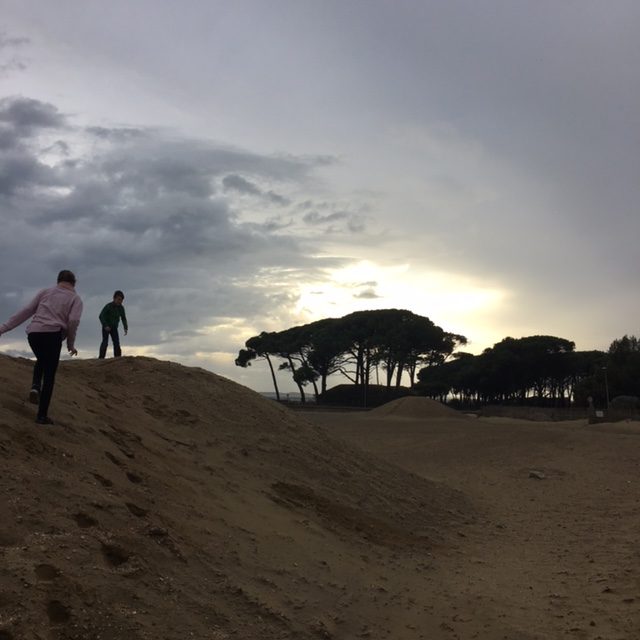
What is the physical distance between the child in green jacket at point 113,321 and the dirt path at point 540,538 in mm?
6843

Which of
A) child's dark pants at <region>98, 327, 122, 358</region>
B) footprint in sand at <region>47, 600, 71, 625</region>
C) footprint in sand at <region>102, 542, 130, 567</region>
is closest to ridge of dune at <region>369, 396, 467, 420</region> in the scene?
child's dark pants at <region>98, 327, 122, 358</region>

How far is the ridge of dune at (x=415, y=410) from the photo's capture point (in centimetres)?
3716

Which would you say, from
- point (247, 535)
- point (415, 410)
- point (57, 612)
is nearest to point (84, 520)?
point (57, 612)

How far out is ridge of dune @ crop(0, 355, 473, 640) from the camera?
4066mm

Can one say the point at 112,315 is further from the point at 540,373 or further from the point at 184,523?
the point at 540,373

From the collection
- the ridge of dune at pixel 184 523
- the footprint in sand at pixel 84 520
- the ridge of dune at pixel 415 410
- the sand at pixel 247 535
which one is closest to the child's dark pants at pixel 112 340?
the sand at pixel 247 535

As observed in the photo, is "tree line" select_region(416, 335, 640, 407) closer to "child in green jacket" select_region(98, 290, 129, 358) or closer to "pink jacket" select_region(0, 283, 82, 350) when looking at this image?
"child in green jacket" select_region(98, 290, 129, 358)

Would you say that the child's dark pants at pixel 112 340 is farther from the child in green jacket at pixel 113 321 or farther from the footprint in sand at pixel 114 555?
the footprint in sand at pixel 114 555

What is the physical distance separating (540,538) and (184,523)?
20.3ft

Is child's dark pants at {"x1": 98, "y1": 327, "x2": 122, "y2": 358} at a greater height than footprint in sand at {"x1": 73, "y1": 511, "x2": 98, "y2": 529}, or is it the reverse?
child's dark pants at {"x1": 98, "y1": 327, "x2": 122, "y2": 358}

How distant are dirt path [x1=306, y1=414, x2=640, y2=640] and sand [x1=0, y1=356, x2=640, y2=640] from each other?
41mm

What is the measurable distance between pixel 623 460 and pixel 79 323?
1556cm

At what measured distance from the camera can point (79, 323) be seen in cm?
617

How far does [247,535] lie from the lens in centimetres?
603
